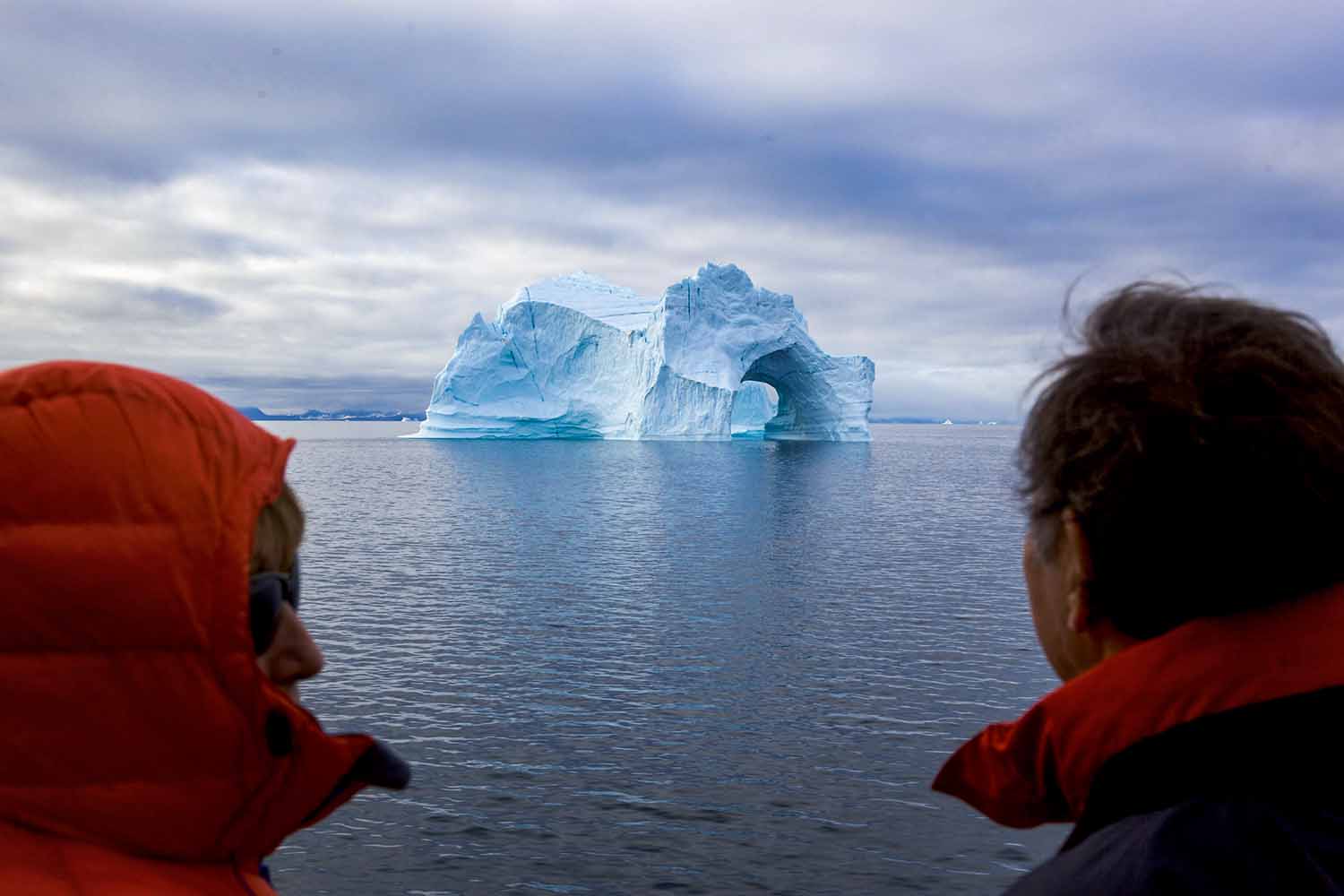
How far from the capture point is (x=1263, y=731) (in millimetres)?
903

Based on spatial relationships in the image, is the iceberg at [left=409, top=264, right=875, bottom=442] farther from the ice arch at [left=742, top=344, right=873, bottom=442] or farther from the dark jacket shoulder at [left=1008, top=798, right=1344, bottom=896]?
the dark jacket shoulder at [left=1008, top=798, right=1344, bottom=896]

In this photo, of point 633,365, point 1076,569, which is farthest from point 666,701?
point 633,365

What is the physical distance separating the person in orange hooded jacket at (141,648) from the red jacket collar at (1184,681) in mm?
776

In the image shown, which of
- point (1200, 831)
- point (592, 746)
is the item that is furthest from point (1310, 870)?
point (592, 746)

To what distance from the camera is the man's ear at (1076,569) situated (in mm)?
1065

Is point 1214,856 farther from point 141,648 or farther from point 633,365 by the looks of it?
point 633,365

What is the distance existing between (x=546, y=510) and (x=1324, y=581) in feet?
79.1

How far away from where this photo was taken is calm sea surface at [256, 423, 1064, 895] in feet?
19.4

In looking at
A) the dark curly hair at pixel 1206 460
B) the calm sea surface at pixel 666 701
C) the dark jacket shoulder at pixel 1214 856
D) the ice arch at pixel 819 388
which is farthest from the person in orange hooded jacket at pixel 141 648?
the ice arch at pixel 819 388

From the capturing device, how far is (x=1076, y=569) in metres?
1.13

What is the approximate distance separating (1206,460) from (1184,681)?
8.7 inches

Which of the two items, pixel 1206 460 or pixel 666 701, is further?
pixel 666 701

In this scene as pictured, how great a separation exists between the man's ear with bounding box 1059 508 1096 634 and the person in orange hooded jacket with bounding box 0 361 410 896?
82 cm

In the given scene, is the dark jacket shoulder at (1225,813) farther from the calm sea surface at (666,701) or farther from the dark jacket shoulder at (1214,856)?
the calm sea surface at (666,701)
